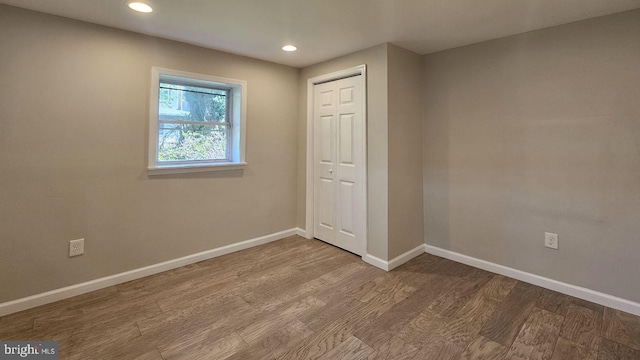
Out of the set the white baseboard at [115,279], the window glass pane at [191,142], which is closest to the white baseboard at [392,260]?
the white baseboard at [115,279]

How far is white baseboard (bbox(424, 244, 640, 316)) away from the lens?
2.16 m

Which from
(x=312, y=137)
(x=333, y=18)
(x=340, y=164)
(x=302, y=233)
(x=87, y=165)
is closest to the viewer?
(x=333, y=18)

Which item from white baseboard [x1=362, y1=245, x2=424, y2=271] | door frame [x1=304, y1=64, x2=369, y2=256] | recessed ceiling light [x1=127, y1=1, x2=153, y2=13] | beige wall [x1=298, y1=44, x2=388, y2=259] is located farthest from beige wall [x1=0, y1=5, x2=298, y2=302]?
white baseboard [x1=362, y1=245, x2=424, y2=271]

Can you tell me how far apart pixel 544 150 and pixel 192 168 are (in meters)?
3.18

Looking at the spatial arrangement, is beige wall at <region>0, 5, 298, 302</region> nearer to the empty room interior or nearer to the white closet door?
the empty room interior

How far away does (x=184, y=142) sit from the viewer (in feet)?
9.84

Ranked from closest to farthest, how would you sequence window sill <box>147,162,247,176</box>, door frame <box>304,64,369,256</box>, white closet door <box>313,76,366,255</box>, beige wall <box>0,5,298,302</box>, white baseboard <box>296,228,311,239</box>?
1. beige wall <box>0,5,298,302</box>
2. window sill <box>147,162,247,176</box>
3. door frame <box>304,64,369,256</box>
4. white closet door <box>313,76,366,255</box>
5. white baseboard <box>296,228,311,239</box>

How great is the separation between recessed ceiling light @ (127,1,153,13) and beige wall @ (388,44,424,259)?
6.58 ft

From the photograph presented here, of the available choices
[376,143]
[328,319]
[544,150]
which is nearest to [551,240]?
[544,150]

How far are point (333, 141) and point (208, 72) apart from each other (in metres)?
1.49

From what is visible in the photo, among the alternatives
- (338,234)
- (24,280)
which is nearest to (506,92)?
(338,234)

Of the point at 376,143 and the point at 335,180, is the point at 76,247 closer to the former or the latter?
the point at 335,180

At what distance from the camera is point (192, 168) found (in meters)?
2.91

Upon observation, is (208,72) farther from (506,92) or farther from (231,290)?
(506,92)
